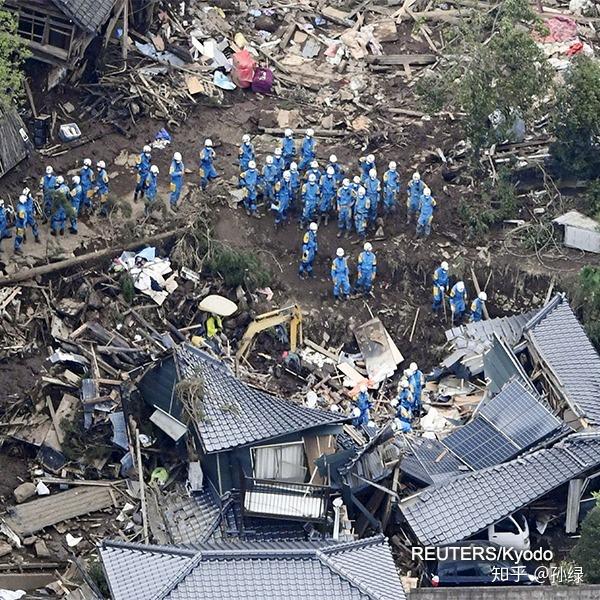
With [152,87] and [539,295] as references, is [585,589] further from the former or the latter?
[152,87]

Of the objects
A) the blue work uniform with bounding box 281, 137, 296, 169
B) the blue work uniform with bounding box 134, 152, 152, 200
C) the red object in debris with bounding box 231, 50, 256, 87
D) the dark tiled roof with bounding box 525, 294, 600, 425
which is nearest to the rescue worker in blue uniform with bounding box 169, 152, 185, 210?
the blue work uniform with bounding box 134, 152, 152, 200

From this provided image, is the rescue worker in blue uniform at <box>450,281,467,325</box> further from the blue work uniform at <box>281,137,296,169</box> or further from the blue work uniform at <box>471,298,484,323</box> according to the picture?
the blue work uniform at <box>281,137,296,169</box>

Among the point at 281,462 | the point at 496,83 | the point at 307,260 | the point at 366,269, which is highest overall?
the point at 496,83

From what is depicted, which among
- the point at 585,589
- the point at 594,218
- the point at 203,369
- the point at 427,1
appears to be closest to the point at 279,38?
the point at 427,1

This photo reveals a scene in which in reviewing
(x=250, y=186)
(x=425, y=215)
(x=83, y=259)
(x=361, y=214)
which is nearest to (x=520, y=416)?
(x=425, y=215)

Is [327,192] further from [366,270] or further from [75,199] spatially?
[75,199]

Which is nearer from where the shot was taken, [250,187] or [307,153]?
[250,187]
